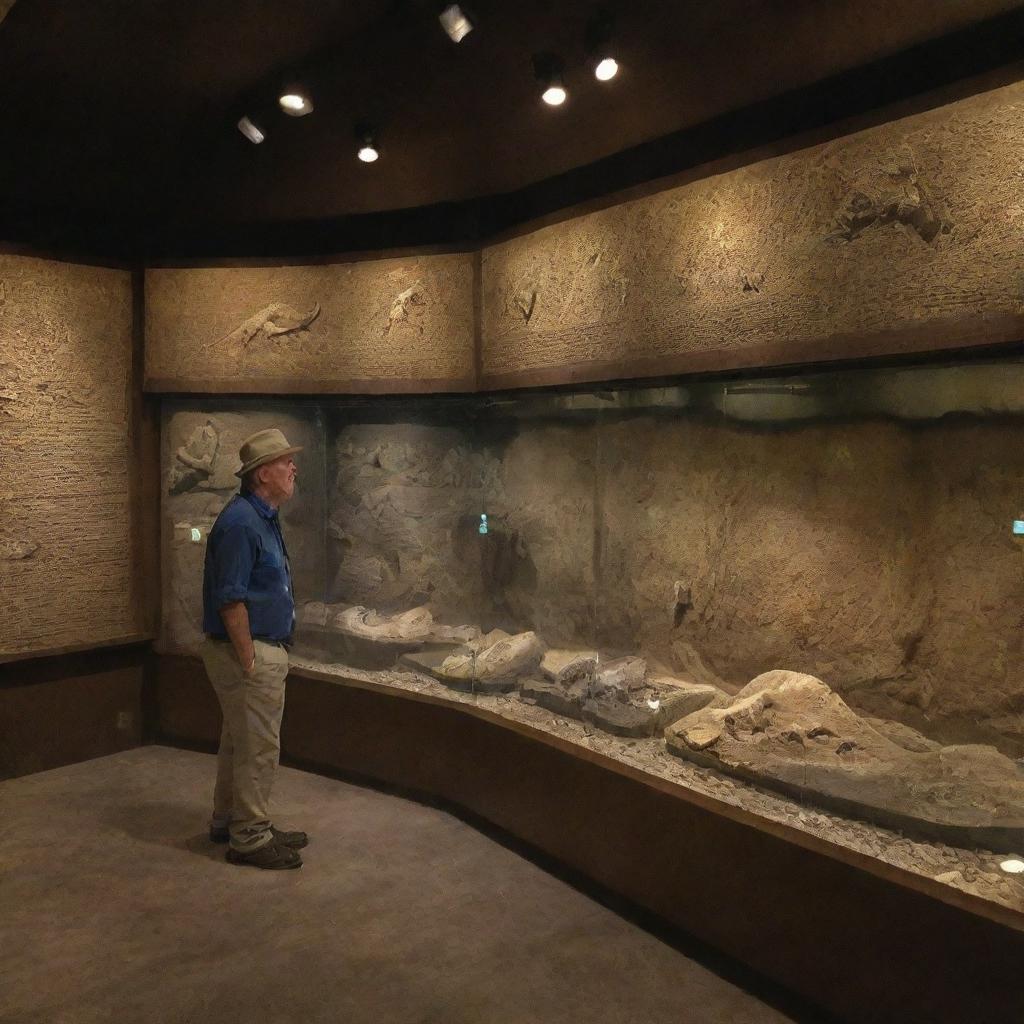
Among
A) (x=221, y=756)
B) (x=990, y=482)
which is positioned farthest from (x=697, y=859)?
(x=221, y=756)

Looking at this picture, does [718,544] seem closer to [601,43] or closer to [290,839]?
[601,43]

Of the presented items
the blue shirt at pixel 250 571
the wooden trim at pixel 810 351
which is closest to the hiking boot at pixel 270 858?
the blue shirt at pixel 250 571

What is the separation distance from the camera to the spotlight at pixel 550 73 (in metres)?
3.37

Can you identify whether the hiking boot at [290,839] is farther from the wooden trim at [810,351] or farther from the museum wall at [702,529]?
the wooden trim at [810,351]

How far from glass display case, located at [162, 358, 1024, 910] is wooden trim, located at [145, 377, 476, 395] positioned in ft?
0.44

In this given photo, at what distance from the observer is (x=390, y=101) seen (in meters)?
4.14

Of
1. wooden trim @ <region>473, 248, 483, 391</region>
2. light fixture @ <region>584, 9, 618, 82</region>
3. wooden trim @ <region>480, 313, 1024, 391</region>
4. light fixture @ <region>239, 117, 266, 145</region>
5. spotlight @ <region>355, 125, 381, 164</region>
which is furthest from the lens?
wooden trim @ <region>473, 248, 483, 391</region>

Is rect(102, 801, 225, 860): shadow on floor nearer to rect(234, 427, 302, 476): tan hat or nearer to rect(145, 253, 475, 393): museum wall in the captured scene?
rect(234, 427, 302, 476): tan hat

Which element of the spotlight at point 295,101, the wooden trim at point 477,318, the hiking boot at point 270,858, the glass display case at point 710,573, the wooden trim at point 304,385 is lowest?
the hiking boot at point 270,858

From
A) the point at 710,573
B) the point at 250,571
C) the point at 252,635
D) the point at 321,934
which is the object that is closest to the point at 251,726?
the point at 252,635

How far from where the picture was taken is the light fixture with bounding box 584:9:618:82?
3.18 meters

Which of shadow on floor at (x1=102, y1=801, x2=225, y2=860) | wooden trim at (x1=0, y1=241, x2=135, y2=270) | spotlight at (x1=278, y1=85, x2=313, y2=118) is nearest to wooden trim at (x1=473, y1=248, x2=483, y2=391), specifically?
spotlight at (x1=278, y1=85, x2=313, y2=118)

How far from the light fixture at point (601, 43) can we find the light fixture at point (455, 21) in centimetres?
50

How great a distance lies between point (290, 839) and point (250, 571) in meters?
1.25
